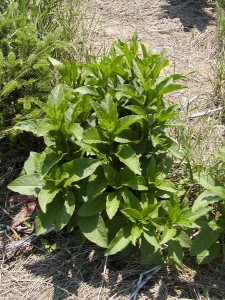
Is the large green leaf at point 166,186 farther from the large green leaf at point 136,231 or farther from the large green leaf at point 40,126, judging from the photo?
the large green leaf at point 40,126

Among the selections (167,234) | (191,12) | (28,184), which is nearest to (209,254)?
(167,234)

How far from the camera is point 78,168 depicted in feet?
8.04

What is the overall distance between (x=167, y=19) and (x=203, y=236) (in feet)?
9.18

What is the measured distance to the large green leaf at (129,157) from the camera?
237 cm

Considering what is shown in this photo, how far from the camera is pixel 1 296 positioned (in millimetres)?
2529

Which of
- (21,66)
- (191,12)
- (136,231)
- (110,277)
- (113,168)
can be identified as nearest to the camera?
(136,231)

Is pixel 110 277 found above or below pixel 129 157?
below

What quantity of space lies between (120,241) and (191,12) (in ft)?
10.2

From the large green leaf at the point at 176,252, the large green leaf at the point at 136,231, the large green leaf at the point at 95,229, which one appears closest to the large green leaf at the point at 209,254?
the large green leaf at the point at 176,252

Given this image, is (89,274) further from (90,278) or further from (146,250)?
(146,250)

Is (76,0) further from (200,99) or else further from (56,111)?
(56,111)

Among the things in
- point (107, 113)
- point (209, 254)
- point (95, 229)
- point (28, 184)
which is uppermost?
point (107, 113)

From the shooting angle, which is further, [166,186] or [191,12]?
[191,12]

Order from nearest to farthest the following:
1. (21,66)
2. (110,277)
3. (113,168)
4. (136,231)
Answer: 1. (136,231)
2. (113,168)
3. (110,277)
4. (21,66)
